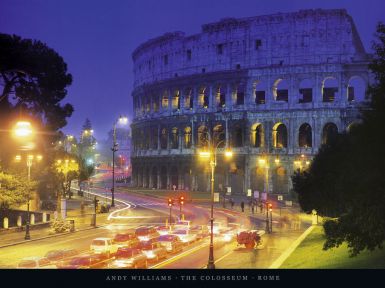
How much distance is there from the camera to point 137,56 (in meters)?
110

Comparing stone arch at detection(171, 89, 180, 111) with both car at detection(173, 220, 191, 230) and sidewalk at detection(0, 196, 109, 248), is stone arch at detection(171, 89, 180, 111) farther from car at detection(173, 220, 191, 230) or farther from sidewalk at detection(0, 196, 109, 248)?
car at detection(173, 220, 191, 230)

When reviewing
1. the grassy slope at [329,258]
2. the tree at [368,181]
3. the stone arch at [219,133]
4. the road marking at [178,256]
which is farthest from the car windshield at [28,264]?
the stone arch at [219,133]

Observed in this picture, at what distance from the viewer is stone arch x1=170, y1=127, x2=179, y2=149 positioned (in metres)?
93.7

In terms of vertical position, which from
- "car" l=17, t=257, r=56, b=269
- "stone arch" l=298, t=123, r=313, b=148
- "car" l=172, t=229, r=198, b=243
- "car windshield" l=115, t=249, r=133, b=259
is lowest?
"car" l=172, t=229, r=198, b=243

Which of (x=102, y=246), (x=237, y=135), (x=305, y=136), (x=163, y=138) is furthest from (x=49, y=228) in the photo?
(x=163, y=138)

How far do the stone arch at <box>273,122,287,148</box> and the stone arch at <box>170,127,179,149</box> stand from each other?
65.1ft

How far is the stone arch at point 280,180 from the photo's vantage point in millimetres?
79562

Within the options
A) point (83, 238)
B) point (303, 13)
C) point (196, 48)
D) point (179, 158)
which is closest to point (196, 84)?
point (196, 48)

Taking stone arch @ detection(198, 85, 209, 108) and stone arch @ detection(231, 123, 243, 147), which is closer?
stone arch @ detection(231, 123, 243, 147)

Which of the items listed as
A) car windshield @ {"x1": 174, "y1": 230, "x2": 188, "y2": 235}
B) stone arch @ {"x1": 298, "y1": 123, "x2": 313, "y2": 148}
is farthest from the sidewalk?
stone arch @ {"x1": 298, "y1": 123, "x2": 313, "y2": 148}

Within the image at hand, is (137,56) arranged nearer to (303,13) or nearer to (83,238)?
(303,13)

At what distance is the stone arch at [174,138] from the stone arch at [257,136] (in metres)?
16.3

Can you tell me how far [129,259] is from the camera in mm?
25375

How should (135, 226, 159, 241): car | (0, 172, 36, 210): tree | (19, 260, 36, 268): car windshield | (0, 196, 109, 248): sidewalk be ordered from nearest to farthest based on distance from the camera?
(19, 260, 36, 268): car windshield
(135, 226, 159, 241): car
(0, 196, 109, 248): sidewalk
(0, 172, 36, 210): tree
